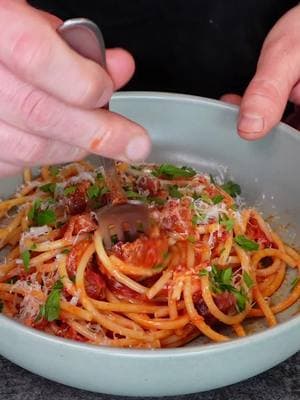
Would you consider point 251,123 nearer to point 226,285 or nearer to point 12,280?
point 226,285

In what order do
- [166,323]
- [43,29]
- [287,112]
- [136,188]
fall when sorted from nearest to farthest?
[43,29] < [166,323] < [136,188] < [287,112]

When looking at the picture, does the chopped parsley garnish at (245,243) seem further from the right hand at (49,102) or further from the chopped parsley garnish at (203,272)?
the right hand at (49,102)

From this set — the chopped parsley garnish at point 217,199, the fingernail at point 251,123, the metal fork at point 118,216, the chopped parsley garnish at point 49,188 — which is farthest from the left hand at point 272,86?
the chopped parsley garnish at point 49,188

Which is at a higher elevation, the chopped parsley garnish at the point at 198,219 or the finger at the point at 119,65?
the finger at the point at 119,65

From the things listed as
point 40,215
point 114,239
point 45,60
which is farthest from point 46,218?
point 45,60

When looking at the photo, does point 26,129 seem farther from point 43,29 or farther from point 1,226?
point 1,226

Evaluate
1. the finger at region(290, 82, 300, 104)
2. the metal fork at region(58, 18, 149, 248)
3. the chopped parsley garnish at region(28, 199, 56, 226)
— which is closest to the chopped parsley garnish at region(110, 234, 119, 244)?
the metal fork at region(58, 18, 149, 248)

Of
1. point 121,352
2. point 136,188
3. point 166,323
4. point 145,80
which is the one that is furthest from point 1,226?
point 145,80
